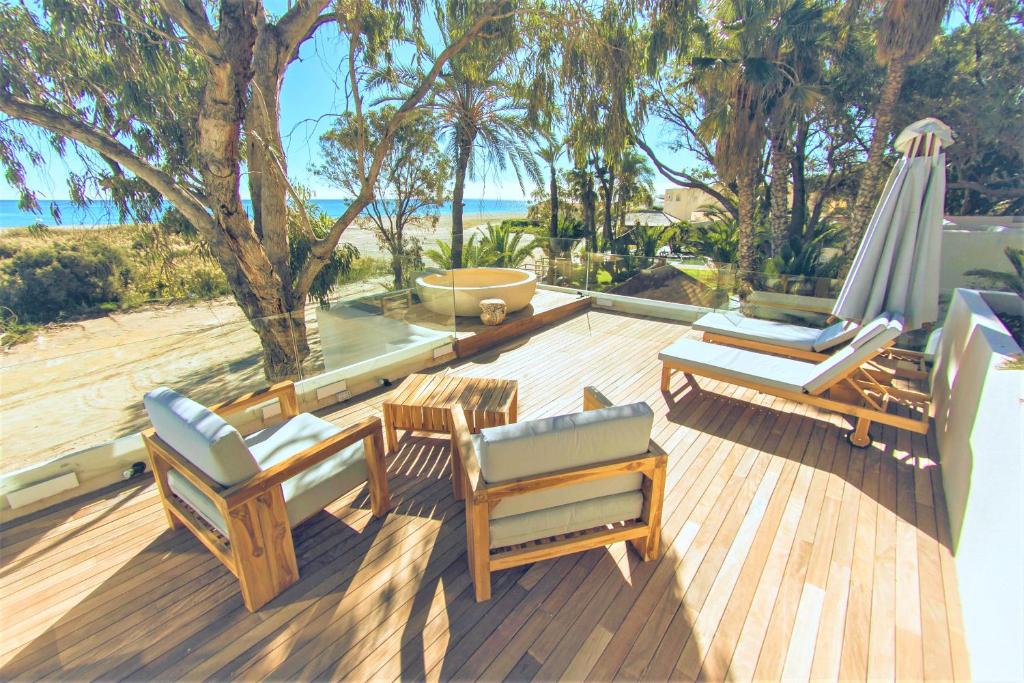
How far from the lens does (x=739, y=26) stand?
8.68m

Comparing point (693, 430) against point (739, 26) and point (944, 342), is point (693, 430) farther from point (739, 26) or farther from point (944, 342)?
point (739, 26)

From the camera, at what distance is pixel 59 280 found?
1622cm

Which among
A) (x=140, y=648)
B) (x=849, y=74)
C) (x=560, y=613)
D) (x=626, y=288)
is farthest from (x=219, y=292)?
(x=849, y=74)

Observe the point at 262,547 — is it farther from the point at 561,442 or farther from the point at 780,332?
the point at 780,332

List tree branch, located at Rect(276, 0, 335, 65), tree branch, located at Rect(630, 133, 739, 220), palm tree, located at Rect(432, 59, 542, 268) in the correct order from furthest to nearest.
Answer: tree branch, located at Rect(630, 133, 739, 220)
palm tree, located at Rect(432, 59, 542, 268)
tree branch, located at Rect(276, 0, 335, 65)

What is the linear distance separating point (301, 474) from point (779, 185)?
38.0 ft

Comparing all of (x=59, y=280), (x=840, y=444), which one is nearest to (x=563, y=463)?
(x=840, y=444)

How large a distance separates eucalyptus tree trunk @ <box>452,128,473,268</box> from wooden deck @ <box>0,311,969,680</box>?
809cm

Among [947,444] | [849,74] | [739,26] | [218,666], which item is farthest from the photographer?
[849,74]

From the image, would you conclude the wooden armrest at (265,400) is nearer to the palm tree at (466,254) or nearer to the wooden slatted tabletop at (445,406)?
the wooden slatted tabletop at (445,406)

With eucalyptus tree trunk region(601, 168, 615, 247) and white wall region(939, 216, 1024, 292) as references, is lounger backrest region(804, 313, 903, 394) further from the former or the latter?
eucalyptus tree trunk region(601, 168, 615, 247)

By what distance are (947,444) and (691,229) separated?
41.6 feet

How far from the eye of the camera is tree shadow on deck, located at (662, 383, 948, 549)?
8.55ft

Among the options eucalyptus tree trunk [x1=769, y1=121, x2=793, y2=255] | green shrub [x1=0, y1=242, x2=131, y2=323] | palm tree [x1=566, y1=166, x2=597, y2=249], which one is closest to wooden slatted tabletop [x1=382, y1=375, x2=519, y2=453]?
eucalyptus tree trunk [x1=769, y1=121, x2=793, y2=255]
